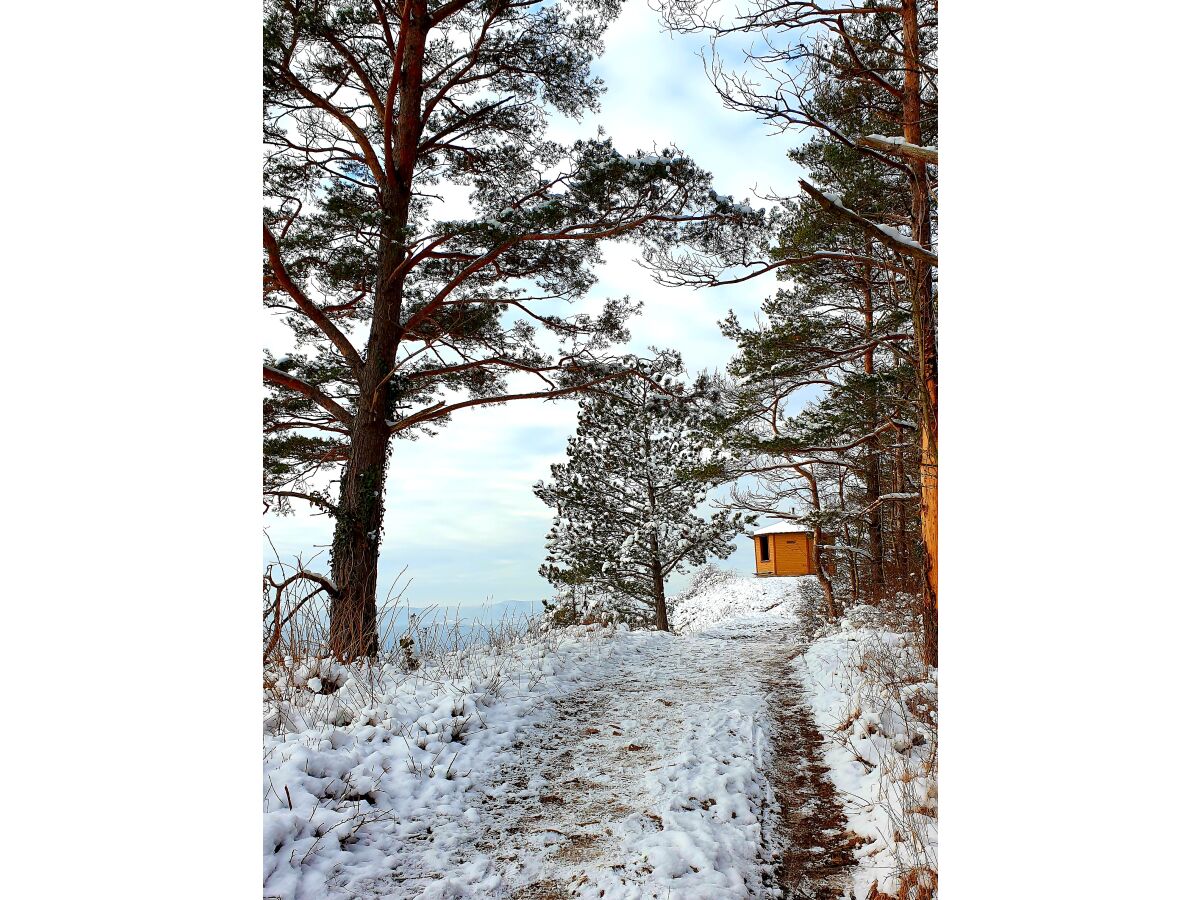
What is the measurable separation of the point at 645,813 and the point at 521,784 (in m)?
0.65

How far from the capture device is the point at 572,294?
5.90 m

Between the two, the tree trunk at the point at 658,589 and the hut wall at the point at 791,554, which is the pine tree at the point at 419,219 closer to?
the tree trunk at the point at 658,589

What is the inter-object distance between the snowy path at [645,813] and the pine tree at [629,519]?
5971 millimetres

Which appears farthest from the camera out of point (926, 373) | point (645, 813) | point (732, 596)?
point (732, 596)

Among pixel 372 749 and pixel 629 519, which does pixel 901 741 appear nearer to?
pixel 372 749

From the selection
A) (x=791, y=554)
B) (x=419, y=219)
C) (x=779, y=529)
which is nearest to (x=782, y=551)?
(x=791, y=554)

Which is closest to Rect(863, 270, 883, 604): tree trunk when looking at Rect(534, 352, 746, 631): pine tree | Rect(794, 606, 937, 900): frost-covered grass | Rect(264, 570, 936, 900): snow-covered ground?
Rect(794, 606, 937, 900): frost-covered grass

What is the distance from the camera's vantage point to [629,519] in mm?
10562

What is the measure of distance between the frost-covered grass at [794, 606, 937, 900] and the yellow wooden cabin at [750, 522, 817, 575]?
11.0 metres

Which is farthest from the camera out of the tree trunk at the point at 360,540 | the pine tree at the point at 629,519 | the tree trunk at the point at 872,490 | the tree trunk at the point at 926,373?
the pine tree at the point at 629,519

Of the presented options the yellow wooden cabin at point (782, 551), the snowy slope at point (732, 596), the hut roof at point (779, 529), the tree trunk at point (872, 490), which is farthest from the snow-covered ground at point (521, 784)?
the yellow wooden cabin at point (782, 551)

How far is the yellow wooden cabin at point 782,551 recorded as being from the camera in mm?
16344

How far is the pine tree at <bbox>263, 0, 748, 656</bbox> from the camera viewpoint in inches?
196
